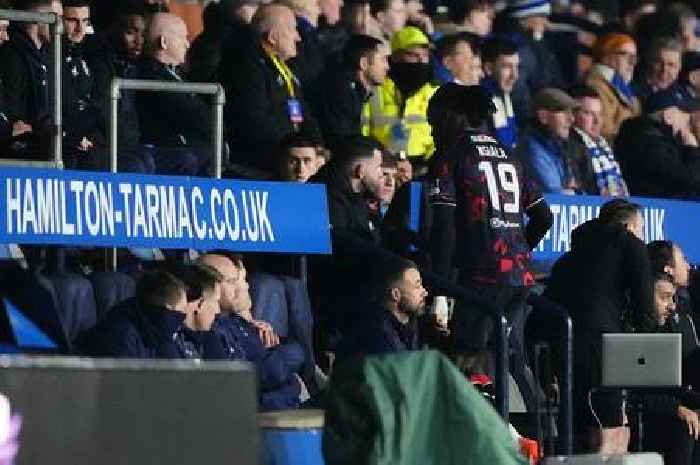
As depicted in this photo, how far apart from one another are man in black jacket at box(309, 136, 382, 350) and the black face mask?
235 centimetres

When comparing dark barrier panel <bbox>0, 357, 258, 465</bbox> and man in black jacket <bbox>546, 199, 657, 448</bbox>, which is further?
man in black jacket <bbox>546, 199, 657, 448</bbox>

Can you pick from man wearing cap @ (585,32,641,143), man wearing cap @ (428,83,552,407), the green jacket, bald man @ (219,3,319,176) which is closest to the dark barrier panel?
the green jacket

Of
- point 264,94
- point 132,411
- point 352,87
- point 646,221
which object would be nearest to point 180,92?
point 264,94

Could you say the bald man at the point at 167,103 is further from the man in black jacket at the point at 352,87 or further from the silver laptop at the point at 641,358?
the silver laptop at the point at 641,358

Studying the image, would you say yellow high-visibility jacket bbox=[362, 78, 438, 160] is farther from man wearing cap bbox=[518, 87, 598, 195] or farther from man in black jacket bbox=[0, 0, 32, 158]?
man in black jacket bbox=[0, 0, 32, 158]

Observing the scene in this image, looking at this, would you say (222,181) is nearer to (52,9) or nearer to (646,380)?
(52,9)

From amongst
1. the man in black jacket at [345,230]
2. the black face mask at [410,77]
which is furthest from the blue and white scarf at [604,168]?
the man in black jacket at [345,230]

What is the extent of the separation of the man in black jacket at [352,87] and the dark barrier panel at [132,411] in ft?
27.6

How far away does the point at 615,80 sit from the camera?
2028 centimetres

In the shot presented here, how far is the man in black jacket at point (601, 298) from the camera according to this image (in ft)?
47.4

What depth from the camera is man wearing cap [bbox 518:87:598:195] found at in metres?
17.5

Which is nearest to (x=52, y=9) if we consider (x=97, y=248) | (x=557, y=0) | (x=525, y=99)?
(x=97, y=248)

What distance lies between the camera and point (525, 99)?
768 inches

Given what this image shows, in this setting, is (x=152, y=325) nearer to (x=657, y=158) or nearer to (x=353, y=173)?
(x=353, y=173)
